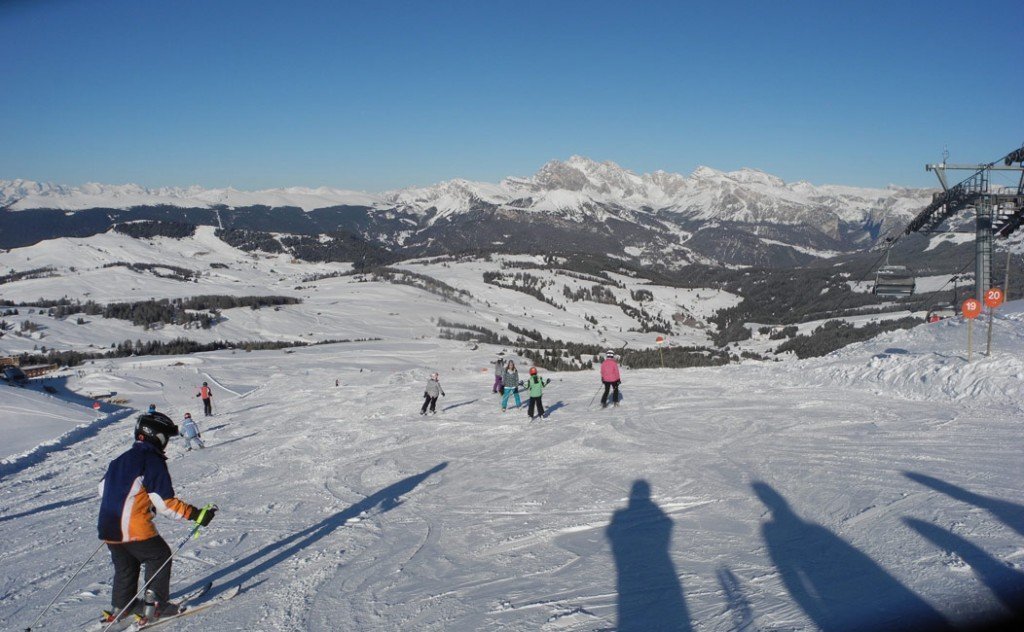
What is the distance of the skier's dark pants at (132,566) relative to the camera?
648 centimetres

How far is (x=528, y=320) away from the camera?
14038 centimetres

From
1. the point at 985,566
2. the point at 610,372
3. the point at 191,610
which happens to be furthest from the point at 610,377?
the point at 191,610

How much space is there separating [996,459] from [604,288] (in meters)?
188

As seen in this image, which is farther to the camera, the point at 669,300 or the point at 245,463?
the point at 669,300

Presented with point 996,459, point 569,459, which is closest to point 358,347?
point 569,459

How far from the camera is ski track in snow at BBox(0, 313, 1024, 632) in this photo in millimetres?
6625

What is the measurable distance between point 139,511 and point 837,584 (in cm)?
742

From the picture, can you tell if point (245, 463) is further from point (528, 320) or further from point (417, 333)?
point (528, 320)

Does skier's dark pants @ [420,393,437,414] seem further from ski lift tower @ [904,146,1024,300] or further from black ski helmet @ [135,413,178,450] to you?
ski lift tower @ [904,146,1024,300]

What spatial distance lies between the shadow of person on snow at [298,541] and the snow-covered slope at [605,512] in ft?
0.18

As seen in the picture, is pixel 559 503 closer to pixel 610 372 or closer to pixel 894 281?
pixel 610 372

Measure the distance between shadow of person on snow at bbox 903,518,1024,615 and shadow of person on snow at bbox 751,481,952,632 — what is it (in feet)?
2.31

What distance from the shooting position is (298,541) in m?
9.19

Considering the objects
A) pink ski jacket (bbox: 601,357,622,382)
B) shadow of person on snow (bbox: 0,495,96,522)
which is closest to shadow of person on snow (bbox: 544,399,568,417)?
pink ski jacket (bbox: 601,357,622,382)
